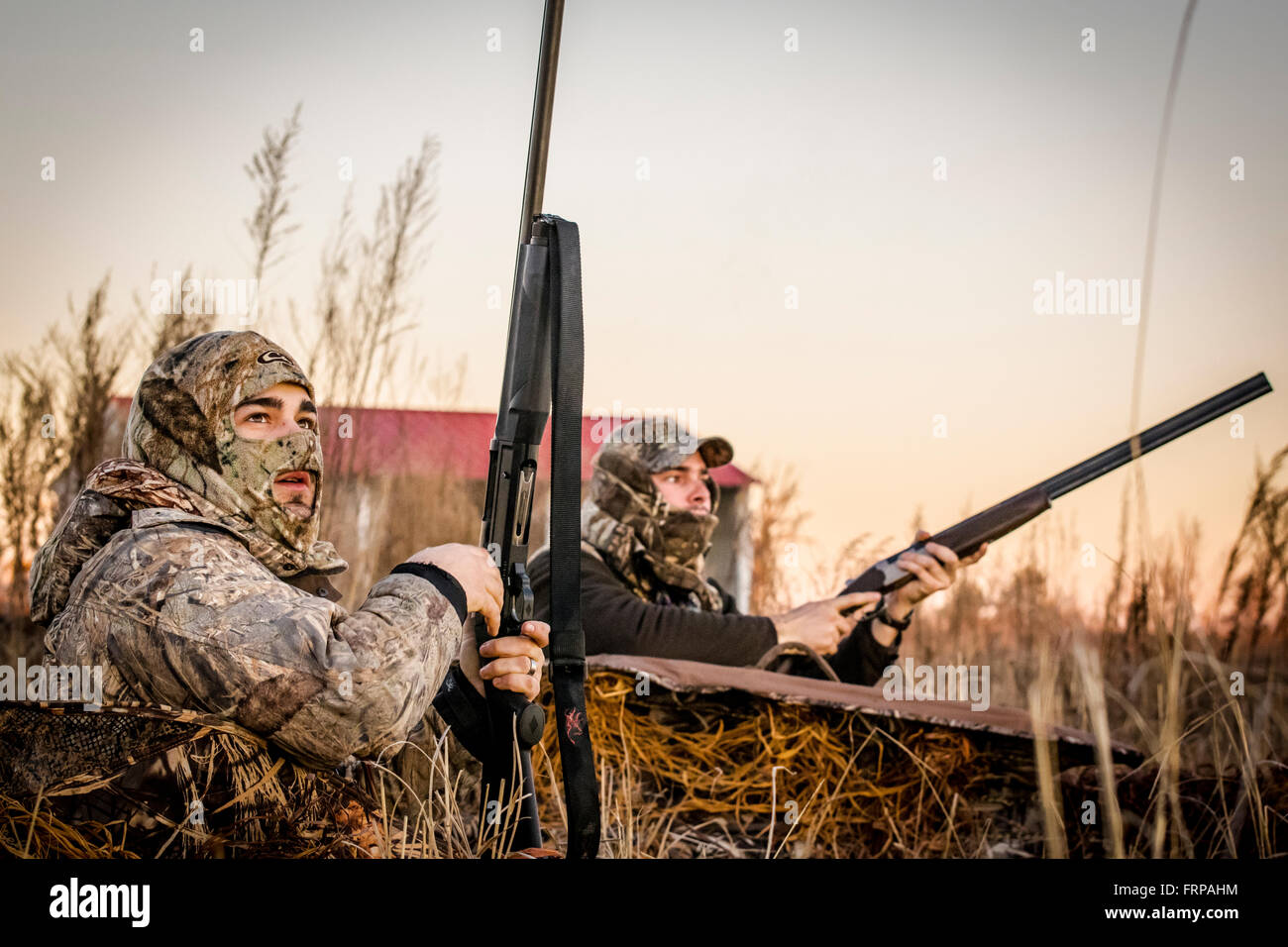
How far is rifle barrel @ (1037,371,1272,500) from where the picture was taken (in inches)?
108

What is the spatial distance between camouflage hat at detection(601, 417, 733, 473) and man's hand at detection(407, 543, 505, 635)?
54.7 inches

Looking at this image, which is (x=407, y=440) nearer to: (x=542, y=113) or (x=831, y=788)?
(x=542, y=113)

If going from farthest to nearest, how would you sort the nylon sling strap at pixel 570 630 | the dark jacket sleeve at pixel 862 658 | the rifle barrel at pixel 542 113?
the dark jacket sleeve at pixel 862 658 → the rifle barrel at pixel 542 113 → the nylon sling strap at pixel 570 630

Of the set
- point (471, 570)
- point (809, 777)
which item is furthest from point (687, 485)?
point (471, 570)

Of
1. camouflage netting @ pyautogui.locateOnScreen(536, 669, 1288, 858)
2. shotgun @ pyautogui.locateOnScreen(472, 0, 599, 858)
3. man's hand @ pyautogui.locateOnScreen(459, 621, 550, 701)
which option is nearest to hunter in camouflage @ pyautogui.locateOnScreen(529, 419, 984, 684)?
camouflage netting @ pyautogui.locateOnScreen(536, 669, 1288, 858)

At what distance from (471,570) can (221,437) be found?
1.41 feet

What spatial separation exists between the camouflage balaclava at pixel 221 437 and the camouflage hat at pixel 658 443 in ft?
4.87

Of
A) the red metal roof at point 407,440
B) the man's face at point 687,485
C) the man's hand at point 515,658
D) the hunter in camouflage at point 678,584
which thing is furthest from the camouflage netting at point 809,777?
the red metal roof at point 407,440

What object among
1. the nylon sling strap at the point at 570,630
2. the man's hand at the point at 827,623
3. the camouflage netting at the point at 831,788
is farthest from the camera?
the man's hand at the point at 827,623

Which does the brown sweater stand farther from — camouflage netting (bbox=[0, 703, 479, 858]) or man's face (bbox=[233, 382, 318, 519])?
camouflage netting (bbox=[0, 703, 479, 858])

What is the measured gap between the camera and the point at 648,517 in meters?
3.14

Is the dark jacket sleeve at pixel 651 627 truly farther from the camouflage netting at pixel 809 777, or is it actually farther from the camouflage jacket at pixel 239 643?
the camouflage jacket at pixel 239 643

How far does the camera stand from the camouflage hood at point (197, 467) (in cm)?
168

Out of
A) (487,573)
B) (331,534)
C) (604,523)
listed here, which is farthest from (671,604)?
(487,573)
